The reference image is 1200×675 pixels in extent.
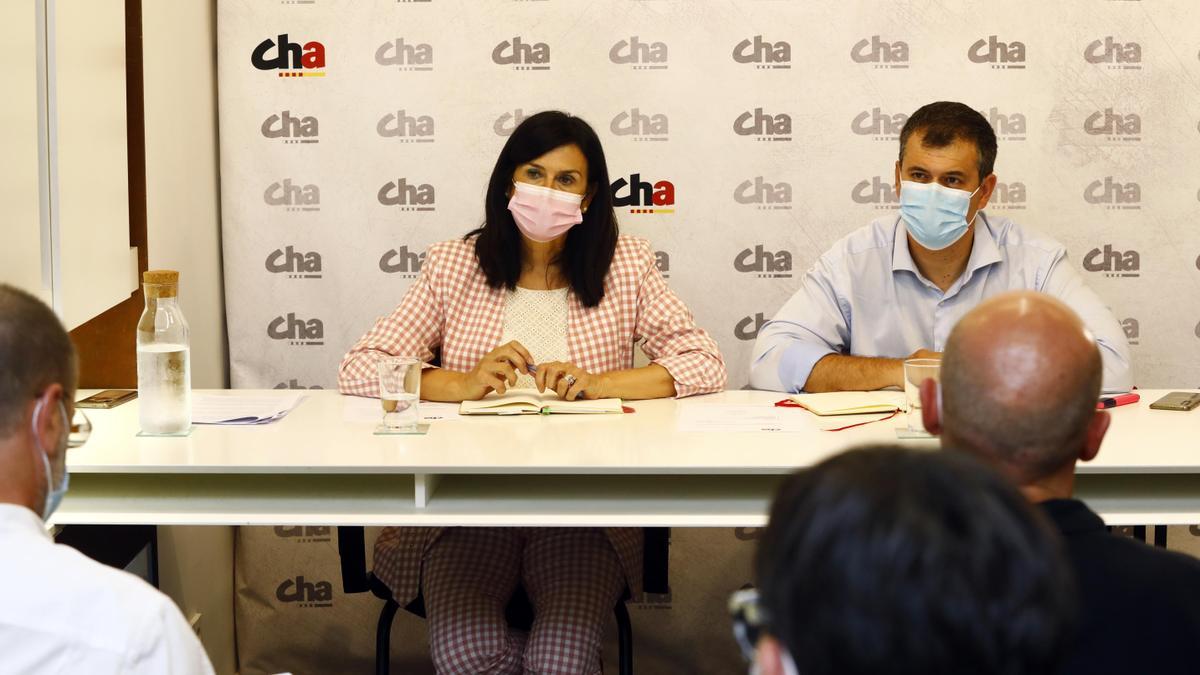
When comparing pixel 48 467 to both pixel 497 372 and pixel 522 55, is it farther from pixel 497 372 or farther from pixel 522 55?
pixel 522 55

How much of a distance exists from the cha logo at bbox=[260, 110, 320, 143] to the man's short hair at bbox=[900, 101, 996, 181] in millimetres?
1597

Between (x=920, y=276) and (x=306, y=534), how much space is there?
1.81 m

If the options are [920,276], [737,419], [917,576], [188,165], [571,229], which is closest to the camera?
[917,576]

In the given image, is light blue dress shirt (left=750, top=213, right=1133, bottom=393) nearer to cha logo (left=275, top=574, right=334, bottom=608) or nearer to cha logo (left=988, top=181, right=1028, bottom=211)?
cha logo (left=988, top=181, right=1028, bottom=211)

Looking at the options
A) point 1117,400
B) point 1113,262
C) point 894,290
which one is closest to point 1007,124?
point 1113,262

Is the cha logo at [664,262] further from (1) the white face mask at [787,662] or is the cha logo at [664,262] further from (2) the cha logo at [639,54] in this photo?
(1) the white face mask at [787,662]

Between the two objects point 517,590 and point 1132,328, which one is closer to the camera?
point 517,590

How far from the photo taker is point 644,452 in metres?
2.11

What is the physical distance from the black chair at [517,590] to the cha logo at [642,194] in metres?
1.25

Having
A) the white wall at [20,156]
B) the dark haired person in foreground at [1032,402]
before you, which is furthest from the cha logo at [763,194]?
the dark haired person in foreground at [1032,402]

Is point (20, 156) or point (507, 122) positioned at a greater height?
point (507, 122)

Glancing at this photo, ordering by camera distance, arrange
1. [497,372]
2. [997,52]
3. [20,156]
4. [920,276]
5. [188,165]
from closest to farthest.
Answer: [20,156] < [497,372] < [920,276] < [188,165] < [997,52]

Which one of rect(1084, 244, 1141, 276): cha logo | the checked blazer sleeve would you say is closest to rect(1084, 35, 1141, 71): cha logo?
rect(1084, 244, 1141, 276): cha logo

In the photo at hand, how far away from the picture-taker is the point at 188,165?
10.9ft
